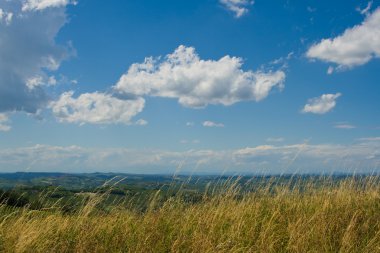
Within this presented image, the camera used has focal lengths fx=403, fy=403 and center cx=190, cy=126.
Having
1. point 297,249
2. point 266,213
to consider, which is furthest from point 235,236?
point 266,213

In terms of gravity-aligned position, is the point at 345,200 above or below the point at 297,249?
above

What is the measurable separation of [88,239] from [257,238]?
2869mm

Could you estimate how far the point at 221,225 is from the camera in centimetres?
740

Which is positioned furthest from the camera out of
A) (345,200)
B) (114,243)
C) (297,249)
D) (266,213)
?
(345,200)

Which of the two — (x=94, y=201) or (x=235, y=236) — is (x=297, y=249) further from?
(x=94, y=201)

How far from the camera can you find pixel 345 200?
9.02 meters

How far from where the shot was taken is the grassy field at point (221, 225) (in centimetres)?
627

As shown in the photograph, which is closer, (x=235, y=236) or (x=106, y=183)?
(x=235, y=236)

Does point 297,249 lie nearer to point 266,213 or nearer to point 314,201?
point 266,213

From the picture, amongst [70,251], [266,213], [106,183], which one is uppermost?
[106,183]

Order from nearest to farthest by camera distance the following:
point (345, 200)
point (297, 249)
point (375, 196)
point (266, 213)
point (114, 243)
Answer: point (297, 249) → point (114, 243) → point (266, 213) → point (345, 200) → point (375, 196)

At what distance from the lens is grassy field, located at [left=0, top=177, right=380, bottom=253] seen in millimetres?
6270

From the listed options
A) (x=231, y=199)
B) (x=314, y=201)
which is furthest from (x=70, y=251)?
(x=314, y=201)

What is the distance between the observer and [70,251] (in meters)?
6.40
